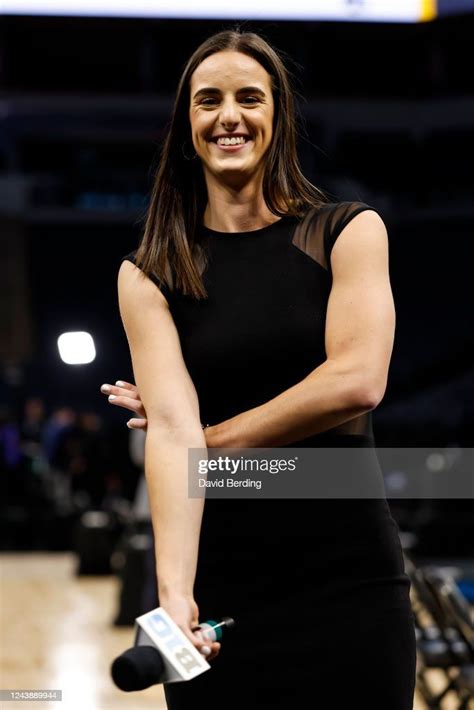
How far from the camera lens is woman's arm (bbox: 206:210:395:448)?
1384mm

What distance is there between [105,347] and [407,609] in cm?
1503

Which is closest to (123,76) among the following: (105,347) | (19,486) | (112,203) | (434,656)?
(112,203)

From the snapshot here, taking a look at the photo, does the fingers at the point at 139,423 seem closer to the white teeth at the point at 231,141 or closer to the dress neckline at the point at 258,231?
the dress neckline at the point at 258,231

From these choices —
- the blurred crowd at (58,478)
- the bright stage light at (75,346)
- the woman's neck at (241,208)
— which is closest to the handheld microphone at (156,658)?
the woman's neck at (241,208)

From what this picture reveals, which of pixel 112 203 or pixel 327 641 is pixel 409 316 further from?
pixel 327 641

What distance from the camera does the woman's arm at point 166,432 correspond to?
4.48 ft

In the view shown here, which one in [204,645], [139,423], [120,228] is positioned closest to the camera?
[204,645]

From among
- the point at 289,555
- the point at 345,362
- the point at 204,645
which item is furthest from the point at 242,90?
the point at 204,645

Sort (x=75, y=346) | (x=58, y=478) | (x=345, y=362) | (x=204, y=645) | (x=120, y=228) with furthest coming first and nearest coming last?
(x=120, y=228), (x=58, y=478), (x=75, y=346), (x=345, y=362), (x=204, y=645)

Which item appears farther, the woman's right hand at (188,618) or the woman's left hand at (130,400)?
the woman's left hand at (130,400)

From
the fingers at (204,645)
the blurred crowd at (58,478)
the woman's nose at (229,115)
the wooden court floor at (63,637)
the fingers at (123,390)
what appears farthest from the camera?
the blurred crowd at (58,478)

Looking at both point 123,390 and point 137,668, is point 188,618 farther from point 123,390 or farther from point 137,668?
point 123,390

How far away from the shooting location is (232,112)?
4.83ft

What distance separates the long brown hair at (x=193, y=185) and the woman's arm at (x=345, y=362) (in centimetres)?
11
